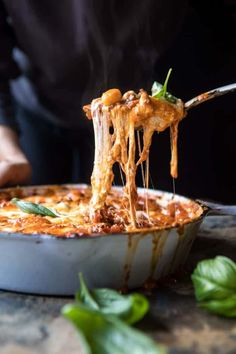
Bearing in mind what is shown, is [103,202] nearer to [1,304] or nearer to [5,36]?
[1,304]

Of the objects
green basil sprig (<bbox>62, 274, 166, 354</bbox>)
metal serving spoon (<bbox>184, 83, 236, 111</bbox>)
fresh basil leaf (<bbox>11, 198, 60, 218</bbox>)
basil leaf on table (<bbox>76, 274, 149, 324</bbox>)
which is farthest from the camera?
fresh basil leaf (<bbox>11, 198, 60, 218</bbox>)

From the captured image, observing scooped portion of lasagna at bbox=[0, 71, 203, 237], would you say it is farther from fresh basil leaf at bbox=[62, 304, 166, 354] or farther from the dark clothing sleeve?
the dark clothing sleeve

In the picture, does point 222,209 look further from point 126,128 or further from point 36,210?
point 36,210

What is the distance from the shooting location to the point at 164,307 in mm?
1068

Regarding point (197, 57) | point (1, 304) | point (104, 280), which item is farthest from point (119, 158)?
point (197, 57)

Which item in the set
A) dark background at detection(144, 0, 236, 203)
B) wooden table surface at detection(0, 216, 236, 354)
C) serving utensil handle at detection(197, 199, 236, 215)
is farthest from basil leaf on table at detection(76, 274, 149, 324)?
dark background at detection(144, 0, 236, 203)

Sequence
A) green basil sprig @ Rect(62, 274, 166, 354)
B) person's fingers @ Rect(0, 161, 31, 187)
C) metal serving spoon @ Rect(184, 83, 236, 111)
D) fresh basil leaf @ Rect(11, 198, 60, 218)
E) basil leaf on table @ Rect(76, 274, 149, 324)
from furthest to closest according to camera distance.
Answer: person's fingers @ Rect(0, 161, 31, 187) → fresh basil leaf @ Rect(11, 198, 60, 218) → metal serving spoon @ Rect(184, 83, 236, 111) → basil leaf on table @ Rect(76, 274, 149, 324) → green basil sprig @ Rect(62, 274, 166, 354)

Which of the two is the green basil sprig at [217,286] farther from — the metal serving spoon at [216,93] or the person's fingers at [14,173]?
the person's fingers at [14,173]

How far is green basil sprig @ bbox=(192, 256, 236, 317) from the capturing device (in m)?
A: 0.98

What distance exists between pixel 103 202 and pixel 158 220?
0.13 metres

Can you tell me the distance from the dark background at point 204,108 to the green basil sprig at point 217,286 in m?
1.22

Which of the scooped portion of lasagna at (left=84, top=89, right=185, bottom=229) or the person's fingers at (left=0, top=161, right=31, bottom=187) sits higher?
the scooped portion of lasagna at (left=84, top=89, right=185, bottom=229)

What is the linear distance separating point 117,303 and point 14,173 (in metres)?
0.91

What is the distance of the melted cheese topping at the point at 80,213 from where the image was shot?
1189 millimetres
